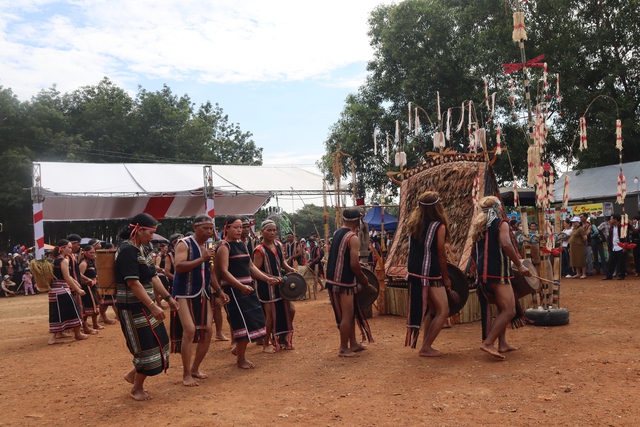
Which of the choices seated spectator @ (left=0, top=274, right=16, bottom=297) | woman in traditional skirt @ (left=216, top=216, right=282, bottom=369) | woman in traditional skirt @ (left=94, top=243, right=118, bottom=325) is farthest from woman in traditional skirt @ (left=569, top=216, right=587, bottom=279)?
→ seated spectator @ (left=0, top=274, right=16, bottom=297)

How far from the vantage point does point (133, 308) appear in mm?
5488

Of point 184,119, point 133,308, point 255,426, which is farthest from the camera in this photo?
point 184,119

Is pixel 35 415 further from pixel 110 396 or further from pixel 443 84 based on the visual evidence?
pixel 443 84

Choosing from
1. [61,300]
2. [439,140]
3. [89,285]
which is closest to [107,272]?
[61,300]

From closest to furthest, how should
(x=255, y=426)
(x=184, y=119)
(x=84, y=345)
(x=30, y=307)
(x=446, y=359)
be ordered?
(x=255, y=426) < (x=446, y=359) < (x=84, y=345) < (x=30, y=307) < (x=184, y=119)

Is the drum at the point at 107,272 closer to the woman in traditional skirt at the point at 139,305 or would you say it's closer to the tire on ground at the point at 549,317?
the woman in traditional skirt at the point at 139,305

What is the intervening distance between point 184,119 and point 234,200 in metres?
19.5

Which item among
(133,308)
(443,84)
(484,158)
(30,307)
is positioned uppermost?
→ (443,84)

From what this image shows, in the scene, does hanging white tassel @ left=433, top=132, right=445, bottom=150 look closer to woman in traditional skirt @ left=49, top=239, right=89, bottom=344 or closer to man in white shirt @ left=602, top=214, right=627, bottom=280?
man in white shirt @ left=602, top=214, right=627, bottom=280

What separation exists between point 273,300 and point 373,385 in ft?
8.33

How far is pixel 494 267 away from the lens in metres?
6.42

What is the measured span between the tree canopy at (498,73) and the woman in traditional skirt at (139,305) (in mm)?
12614

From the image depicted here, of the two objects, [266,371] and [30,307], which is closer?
[266,371]

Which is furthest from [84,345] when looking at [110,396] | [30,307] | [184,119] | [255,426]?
[184,119]
